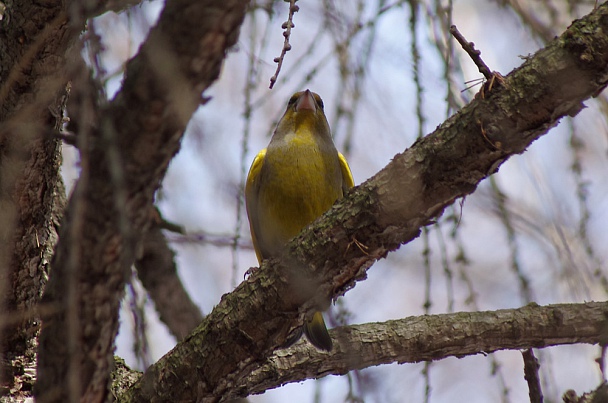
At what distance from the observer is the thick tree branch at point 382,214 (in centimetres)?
209

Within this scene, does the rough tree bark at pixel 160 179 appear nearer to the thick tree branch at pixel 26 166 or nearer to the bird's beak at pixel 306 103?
the thick tree branch at pixel 26 166

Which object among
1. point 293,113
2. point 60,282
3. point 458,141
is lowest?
point 60,282

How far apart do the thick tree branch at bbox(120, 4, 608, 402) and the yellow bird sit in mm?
1468

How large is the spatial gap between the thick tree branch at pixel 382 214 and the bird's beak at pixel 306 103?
7.24 feet

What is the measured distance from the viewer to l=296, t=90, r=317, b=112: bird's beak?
4.52 metres

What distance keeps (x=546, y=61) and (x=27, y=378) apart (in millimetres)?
2295

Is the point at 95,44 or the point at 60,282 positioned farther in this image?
the point at 60,282

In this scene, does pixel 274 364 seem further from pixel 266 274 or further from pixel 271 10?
pixel 271 10

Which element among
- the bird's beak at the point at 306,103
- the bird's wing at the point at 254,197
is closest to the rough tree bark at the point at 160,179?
the bird's wing at the point at 254,197

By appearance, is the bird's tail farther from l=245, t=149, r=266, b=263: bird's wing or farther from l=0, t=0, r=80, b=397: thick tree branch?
l=0, t=0, r=80, b=397: thick tree branch

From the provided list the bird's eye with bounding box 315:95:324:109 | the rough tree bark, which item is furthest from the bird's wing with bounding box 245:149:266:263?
the rough tree bark

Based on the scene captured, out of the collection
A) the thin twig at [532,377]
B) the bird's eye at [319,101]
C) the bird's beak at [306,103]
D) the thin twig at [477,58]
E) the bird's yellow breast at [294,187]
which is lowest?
the thin twig at [532,377]

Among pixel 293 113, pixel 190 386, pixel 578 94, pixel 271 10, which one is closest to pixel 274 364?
pixel 190 386

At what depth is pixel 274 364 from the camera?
9.61ft
